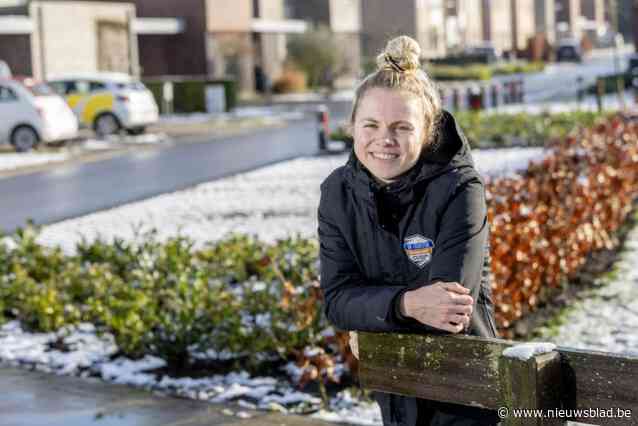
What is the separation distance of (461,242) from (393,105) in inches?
15.2

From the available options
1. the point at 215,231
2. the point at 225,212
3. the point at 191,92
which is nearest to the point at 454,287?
the point at 215,231

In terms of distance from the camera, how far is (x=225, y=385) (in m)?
6.55

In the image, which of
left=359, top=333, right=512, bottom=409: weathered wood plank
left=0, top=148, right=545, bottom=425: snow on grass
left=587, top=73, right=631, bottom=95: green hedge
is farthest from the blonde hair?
left=587, top=73, right=631, bottom=95: green hedge

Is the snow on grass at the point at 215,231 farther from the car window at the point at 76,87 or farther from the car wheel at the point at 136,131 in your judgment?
the car window at the point at 76,87

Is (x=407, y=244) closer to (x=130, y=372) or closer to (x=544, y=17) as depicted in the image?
(x=130, y=372)

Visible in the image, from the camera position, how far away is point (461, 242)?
2.96 m

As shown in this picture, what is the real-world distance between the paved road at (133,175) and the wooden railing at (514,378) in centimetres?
1087

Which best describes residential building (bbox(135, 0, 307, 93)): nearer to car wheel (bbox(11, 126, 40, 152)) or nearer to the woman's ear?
car wheel (bbox(11, 126, 40, 152))

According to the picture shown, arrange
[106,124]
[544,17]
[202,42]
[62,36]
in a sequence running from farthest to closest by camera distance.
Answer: [544,17] < [202,42] < [62,36] < [106,124]

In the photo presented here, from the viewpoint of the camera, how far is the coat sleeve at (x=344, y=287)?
3.00m

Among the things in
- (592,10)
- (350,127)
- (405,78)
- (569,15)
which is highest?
(592,10)

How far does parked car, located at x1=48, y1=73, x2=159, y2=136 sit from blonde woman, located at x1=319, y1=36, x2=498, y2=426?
1033 inches

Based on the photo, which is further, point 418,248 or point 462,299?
point 418,248

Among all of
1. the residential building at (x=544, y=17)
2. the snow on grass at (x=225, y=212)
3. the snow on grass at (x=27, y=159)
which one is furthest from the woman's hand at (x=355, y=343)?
the residential building at (x=544, y=17)
